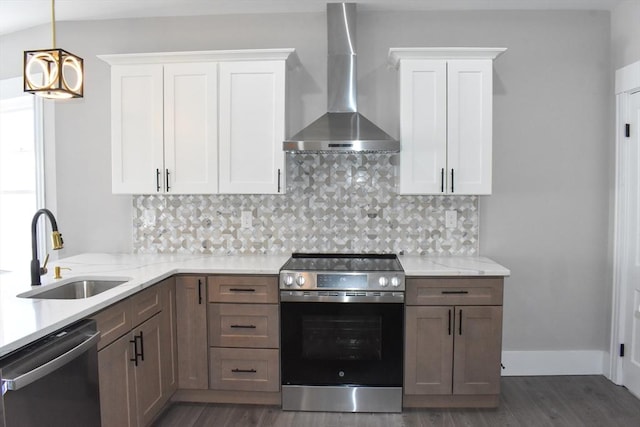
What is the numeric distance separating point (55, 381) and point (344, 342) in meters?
1.58

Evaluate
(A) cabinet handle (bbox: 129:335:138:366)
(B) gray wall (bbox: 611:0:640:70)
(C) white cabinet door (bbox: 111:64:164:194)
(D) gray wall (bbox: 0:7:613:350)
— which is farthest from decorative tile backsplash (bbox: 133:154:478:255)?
(B) gray wall (bbox: 611:0:640:70)

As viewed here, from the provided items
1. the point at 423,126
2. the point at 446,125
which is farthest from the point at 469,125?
the point at 423,126

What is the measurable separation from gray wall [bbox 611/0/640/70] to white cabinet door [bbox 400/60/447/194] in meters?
1.33

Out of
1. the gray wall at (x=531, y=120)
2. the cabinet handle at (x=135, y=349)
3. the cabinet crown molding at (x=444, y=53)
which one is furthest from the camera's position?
the gray wall at (x=531, y=120)

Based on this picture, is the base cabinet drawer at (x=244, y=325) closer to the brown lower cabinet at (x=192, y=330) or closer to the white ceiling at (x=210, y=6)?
the brown lower cabinet at (x=192, y=330)

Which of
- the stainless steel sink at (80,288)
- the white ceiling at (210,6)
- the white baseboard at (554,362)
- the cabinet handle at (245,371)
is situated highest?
the white ceiling at (210,6)

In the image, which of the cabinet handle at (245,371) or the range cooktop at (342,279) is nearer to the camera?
the range cooktop at (342,279)

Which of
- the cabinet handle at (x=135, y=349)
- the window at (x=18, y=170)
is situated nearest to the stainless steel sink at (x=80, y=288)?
the cabinet handle at (x=135, y=349)

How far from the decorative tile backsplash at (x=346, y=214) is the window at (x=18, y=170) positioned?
4.95 feet

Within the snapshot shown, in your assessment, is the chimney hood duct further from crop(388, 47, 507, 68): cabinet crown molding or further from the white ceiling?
crop(388, 47, 507, 68): cabinet crown molding

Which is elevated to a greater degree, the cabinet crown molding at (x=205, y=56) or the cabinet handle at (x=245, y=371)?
the cabinet crown molding at (x=205, y=56)

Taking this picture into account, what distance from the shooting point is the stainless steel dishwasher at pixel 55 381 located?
4.52 feet

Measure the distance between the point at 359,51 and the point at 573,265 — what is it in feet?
7.57

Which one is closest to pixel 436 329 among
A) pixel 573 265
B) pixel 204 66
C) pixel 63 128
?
pixel 573 265
